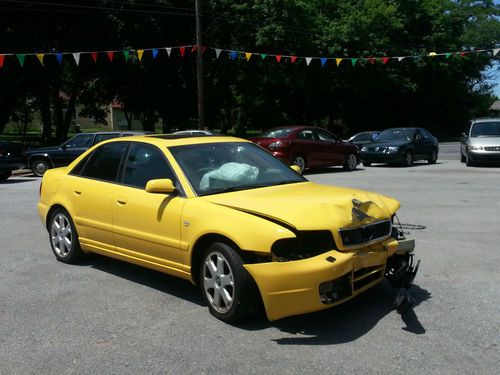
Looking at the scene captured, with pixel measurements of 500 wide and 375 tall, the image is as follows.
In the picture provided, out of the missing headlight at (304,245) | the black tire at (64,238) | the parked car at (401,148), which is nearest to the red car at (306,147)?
the parked car at (401,148)

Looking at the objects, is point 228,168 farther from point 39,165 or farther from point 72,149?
point 39,165

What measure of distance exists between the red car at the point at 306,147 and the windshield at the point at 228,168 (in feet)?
34.4

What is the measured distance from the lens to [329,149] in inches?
702

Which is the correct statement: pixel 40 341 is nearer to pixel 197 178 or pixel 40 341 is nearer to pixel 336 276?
pixel 197 178

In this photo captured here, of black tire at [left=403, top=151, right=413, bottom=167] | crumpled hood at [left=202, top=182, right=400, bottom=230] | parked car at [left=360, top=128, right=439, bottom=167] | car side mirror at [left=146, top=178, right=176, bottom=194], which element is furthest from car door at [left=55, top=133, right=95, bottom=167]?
crumpled hood at [left=202, top=182, right=400, bottom=230]

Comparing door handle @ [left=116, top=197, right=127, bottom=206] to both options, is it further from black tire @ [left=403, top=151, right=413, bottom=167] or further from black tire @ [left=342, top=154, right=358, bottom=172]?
black tire @ [left=403, top=151, right=413, bottom=167]

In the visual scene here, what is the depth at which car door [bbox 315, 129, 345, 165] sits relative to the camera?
57.8 feet

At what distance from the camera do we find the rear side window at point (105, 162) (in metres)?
5.79

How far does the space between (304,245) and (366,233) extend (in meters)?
0.56

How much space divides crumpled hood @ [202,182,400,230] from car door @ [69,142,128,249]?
141 centimetres

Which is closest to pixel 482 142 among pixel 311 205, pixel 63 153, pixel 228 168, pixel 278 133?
pixel 278 133

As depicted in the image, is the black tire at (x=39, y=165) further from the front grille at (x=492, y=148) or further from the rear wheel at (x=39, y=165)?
the front grille at (x=492, y=148)

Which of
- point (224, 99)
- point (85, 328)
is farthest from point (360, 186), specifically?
point (224, 99)

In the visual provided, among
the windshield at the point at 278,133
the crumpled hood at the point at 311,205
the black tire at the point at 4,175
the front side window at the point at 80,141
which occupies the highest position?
the crumpled hood at the point at 311,205
